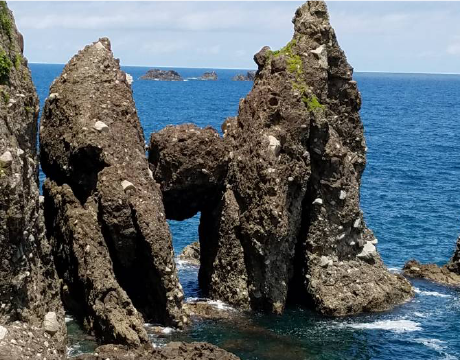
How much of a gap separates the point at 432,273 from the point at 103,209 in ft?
73.0

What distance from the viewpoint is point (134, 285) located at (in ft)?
111

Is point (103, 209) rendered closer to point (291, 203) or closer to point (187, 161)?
point (187, 161)

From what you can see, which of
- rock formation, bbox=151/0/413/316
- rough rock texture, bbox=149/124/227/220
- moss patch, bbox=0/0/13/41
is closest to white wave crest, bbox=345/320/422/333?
rock formation, bbox=151/0/413/316

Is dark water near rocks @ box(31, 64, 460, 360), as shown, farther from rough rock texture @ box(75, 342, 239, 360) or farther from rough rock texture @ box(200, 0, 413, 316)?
rough rock texture @ box(75, 342, 239, 360)

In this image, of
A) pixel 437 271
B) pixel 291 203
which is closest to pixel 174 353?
pixel 291 203

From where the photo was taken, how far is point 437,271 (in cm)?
4462

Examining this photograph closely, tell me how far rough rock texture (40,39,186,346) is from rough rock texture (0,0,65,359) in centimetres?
268

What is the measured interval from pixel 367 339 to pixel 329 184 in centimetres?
918

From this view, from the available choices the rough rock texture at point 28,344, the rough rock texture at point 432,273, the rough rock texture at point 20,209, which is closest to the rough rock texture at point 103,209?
the rough rock texture at point 20,209

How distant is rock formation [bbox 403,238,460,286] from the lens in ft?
144

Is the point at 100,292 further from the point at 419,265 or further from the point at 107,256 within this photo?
the point at 419,265

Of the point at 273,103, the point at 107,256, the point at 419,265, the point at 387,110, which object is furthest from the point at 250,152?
the point at 387,110

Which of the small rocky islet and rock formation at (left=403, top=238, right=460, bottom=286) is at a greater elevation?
the small rocky islet

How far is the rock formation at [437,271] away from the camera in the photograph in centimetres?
4375
